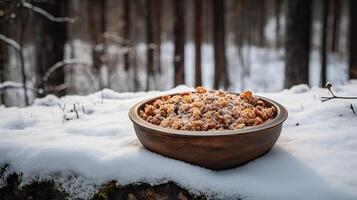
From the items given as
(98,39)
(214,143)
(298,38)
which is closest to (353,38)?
(298,38)

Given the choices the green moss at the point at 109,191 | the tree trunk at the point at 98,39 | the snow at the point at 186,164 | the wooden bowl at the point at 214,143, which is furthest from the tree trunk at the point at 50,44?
A: the wooden bowl at the point at 214,143

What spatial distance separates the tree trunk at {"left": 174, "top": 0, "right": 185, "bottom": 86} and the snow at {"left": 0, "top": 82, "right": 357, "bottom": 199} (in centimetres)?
523

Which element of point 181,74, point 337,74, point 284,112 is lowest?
point 337,74

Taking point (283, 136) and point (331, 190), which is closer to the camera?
point (331, 190)

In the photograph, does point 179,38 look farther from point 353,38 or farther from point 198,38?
point 353,38

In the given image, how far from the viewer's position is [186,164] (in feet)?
7.62

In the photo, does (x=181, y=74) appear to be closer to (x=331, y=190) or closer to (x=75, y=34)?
(x=331, y=190)

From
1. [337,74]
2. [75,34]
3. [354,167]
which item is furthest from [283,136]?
[75,34]

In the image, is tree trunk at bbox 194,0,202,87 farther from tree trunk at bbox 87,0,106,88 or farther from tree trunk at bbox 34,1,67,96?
tree trunk at bbox 34,1,67,96

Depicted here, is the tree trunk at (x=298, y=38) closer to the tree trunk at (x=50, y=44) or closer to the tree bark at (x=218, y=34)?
the tree bark at (x=218, y=34)

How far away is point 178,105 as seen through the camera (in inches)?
106

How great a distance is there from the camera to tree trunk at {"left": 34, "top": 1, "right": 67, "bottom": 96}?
6406 mm

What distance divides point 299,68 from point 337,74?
29.8 ft

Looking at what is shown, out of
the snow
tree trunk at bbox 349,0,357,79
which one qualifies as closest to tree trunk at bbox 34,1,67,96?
the snow
